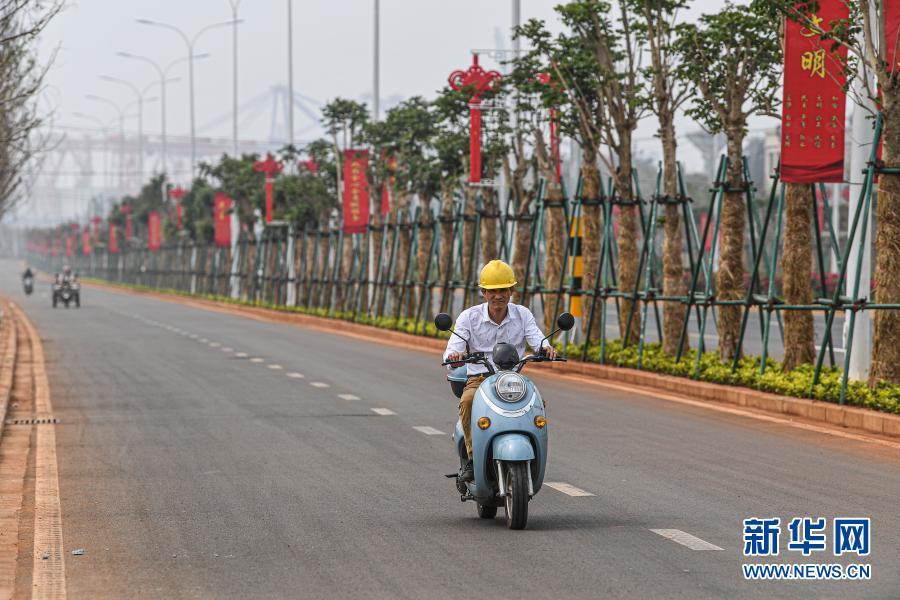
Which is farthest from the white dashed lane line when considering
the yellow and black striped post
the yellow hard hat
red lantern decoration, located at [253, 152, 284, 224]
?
red lantern decoration, located at [253, 152, 284, 224]

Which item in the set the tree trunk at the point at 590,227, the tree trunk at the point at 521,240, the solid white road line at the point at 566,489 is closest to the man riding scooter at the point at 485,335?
the solid white road line at the point at 566,489

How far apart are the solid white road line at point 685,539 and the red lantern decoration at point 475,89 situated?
20777 millimetres

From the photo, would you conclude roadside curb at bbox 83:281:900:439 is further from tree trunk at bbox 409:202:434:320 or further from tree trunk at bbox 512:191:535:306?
tree trunk at bbox 409:202:434:320

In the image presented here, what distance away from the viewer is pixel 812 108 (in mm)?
17094

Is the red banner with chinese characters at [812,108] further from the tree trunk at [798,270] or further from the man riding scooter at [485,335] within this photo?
the man riding scooter at [485,335]

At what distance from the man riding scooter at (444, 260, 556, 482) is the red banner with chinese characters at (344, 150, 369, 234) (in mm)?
33025

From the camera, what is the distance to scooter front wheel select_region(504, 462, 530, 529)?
9.24 meters

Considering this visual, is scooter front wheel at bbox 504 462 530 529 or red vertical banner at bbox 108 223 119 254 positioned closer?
scooter front wheel at bbox 504 462 530 529

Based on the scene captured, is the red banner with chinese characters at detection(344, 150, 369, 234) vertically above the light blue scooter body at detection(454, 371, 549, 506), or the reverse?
the red banner with chinese characters at detection(344, 150, 369, 234)

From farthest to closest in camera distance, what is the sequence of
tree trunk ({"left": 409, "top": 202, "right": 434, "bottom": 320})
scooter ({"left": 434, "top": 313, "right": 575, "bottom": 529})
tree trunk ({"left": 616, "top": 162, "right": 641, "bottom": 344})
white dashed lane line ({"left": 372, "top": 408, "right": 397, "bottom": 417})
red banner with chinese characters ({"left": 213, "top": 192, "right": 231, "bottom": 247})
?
red banner with chinese characters ({"left": 213, "top": 192, "right": 231, "bottom": 247}), tree trunk ({"left": 409, "top": 202, "right": 434, "bottom": 320}), tree trunk ({"left": 616, "top": 162, "right": 641, "bottom": 344}), white dashed lane line ({"left": 372, "top": 408, "right": 397, "bottom": 417}), scooter ({"left": 434, "top": 313, "right": 575, "bottom": 529})

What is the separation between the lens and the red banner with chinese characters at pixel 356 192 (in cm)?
4284

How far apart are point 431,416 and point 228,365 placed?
9418mm

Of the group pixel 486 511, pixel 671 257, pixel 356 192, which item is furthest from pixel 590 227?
pixel 356 192

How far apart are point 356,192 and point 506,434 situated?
34083 millimetres
